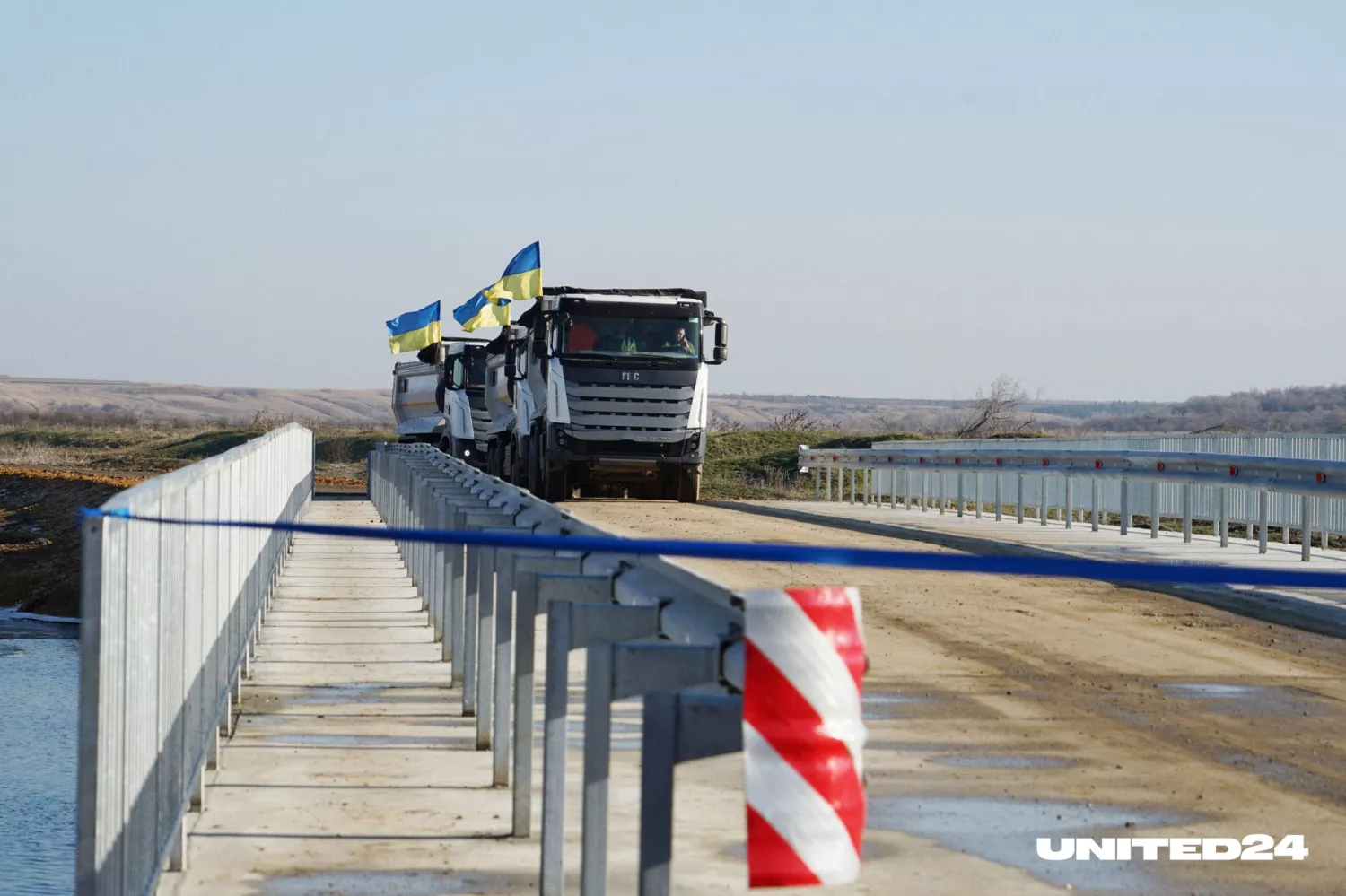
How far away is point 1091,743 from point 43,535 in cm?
3355

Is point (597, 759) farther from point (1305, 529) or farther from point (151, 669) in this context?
point (1305, 529)

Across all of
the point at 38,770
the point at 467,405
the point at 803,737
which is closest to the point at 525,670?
the point at 803,737

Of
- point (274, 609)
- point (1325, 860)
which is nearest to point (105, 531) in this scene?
point (1325, 860)

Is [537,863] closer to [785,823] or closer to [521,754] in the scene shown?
[521,754]

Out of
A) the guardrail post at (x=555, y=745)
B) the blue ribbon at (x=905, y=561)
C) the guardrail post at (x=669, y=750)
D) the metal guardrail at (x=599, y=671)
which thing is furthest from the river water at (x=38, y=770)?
the guardrail post at (x=669, y=750)

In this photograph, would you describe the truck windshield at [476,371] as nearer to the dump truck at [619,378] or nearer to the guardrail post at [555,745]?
the dump truck at [619,378]

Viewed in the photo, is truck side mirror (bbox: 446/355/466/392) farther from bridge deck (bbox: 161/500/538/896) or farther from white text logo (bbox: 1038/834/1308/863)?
white text logo (bbox: 1038/834/1308/863)

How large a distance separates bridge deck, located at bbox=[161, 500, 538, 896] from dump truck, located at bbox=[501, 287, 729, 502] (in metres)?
16.7

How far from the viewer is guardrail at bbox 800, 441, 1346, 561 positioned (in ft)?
63.3

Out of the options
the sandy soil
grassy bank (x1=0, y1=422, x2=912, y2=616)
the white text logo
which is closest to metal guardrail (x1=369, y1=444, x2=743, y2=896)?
the sandy soil

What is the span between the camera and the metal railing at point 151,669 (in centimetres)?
471

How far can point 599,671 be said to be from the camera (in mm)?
5391

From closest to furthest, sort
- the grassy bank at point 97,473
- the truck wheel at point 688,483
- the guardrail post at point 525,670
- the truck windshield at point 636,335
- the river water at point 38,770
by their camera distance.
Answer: the guardrail post at point 525,670 < the river water at point 38,770 < the truck windshield at point 636,335 < the grassy bank at point 97,473 < the truck wheel at point 688,483

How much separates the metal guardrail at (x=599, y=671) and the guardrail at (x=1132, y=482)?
1081 centimetres
